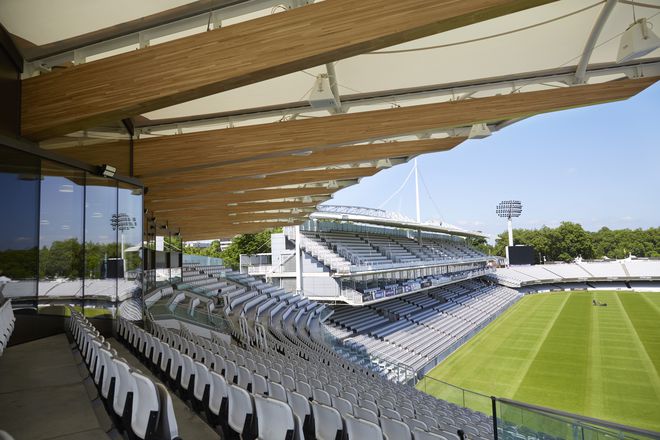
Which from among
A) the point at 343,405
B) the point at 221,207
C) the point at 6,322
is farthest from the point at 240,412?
the point at 221,207

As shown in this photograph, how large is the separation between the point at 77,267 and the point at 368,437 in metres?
6.47

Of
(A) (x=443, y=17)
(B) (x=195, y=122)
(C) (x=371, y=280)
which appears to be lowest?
(C) (x=371, y=280)

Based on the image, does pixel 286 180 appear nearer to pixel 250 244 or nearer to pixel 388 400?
pixel 388 400

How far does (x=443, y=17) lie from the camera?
12.2ft

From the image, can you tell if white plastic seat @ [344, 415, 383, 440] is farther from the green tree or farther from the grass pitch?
the green tree

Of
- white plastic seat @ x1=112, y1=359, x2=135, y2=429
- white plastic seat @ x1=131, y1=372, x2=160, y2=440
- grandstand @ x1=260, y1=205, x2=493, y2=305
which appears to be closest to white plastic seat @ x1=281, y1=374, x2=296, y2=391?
white plastic seat @ x1=112, y1=359, x2=135, y2=429

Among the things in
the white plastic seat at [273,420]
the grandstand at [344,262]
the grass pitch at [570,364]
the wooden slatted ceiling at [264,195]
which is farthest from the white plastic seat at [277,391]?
the grandstand at [344,262]

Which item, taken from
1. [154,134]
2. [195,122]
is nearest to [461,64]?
[195,122]

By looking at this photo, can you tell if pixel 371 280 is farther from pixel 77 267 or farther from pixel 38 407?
pixel 38 407

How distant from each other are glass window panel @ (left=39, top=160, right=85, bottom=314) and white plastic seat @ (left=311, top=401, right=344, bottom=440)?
5.30 meters

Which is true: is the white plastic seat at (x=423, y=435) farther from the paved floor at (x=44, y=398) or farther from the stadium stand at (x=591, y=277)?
the stadium stand at (x=591, y=277)

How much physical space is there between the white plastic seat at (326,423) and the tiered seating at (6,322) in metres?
3.96

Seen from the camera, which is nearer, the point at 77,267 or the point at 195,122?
the point at 77,267

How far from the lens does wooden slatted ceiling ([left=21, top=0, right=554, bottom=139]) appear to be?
3.84 meters
